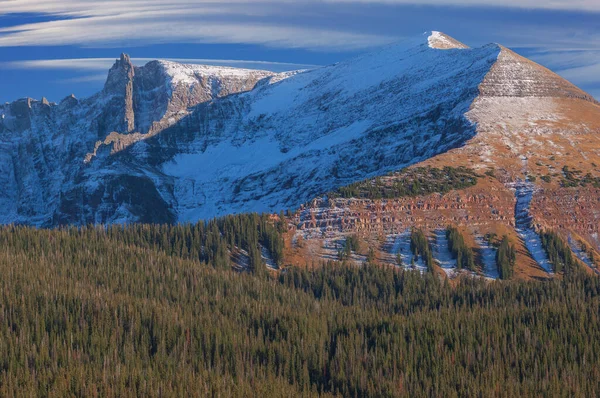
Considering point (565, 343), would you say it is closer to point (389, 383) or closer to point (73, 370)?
point (389, 383)

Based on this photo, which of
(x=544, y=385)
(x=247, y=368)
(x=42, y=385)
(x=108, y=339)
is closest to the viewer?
(x=42, y=385)

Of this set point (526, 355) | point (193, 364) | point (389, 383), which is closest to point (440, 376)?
point (389, 383)

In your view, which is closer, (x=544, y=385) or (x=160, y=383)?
(x=160, y=383)

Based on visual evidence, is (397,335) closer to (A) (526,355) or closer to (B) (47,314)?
(A) (526,355)

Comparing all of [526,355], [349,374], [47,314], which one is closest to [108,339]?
[47,314]

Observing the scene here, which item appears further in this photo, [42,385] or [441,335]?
[441,335]

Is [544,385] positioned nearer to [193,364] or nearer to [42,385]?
[193,364]

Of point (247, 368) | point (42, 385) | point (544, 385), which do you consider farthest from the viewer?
point (247, 368)

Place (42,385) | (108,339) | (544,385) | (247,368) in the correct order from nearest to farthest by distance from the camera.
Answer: (42,385), (544,385), (247,368), (108,339)

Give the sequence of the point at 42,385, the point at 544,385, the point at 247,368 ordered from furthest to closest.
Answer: the point at 247,368
the point at 544,385
the point at 42,385
